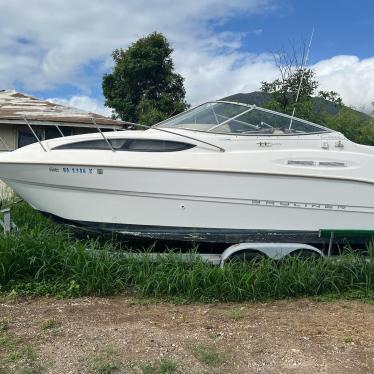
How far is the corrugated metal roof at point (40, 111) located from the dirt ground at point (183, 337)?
23.2 ft

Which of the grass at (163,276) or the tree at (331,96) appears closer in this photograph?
the grass at (163,276)

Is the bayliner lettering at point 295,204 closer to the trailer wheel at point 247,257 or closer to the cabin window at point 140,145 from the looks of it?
the trailer wheel at point 247,257

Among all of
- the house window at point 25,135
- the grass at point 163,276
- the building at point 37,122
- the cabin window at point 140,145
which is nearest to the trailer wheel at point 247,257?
the grass at point 163,276

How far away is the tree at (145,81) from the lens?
66.1 ft

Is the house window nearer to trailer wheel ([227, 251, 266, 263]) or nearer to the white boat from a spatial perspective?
the white boat

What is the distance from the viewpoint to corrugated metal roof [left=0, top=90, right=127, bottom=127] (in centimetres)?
1174

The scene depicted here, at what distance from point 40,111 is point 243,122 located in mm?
9217

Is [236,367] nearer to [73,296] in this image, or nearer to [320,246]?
[73,296]

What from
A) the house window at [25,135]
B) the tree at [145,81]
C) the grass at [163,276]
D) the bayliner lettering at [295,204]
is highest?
the tree at [145,81]

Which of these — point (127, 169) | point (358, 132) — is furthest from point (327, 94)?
point (127, 169)

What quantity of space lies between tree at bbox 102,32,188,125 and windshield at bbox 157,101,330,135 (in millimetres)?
14007

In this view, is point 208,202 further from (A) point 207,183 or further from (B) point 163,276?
(B) point 163,276

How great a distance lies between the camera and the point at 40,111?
43.7 ft

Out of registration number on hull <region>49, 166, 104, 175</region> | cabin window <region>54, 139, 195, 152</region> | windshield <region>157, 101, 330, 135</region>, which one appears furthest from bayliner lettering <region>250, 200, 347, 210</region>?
registration number on hull <region>49, 166, 104, 175</region>
